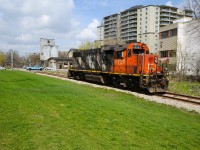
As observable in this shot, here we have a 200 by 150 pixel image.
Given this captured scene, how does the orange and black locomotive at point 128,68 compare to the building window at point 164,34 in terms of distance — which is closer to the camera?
the orange and black locomotive at point 128,68

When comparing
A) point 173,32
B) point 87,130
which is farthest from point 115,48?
point 173,32

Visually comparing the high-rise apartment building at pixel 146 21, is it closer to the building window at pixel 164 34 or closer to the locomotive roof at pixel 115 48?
the building window at pixel 164 34

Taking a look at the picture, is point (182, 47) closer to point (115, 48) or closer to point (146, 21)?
point (115, 48)

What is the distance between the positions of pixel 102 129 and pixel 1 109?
4.01 metres

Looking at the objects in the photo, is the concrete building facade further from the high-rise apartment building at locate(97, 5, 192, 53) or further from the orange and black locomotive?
the high-rise apartment building at locate(97, 5, 192, 53)

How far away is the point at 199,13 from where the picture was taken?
33.9m

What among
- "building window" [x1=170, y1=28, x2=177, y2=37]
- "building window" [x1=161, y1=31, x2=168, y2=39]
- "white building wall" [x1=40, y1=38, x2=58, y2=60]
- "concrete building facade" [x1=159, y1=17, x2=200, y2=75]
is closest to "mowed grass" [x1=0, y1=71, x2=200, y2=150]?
"concrete building facade" [x1=159, y1=17, x2=200, y2=75]

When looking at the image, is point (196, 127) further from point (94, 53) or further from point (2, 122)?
→ point (94, 53)

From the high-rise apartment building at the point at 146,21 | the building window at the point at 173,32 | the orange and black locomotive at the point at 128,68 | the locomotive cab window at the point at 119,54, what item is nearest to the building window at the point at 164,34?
the building window at the point at 173,32

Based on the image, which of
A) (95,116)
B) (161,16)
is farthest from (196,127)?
(161,16)

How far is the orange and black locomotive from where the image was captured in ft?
66.3

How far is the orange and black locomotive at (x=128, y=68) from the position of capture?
2020cm

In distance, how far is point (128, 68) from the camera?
21.9m

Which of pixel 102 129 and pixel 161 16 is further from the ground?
pixel 161 16
